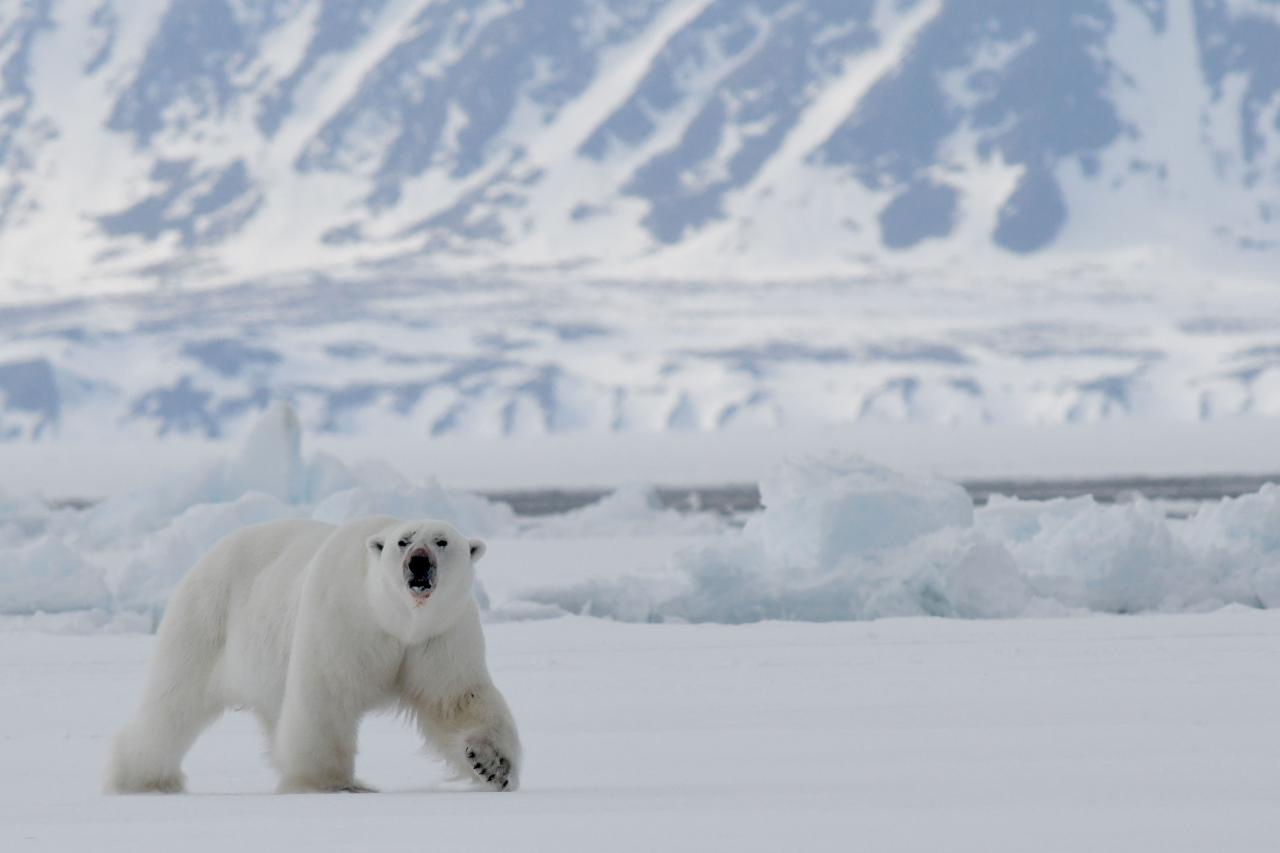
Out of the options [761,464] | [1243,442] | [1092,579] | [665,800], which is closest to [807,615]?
[1092,579]

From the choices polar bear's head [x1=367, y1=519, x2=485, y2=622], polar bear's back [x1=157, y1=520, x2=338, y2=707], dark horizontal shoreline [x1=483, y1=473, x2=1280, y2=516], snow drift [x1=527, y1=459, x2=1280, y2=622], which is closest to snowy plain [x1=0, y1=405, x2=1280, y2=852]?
snow drift [x1=527, y1=459, x2=1280, y2=622]

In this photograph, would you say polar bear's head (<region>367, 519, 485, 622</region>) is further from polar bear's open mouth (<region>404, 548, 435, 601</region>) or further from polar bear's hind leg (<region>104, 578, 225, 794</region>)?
polar bear's hind leg (<region>104, 578, 225, 794</region>)

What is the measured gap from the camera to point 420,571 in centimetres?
532

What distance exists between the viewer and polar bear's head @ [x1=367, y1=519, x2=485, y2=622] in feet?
17.5

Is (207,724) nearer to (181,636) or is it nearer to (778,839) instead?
(181,636)

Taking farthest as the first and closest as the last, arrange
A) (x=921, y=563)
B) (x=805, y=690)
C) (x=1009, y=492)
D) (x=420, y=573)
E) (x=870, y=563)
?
(x=1009, y=492) → (x=870, y=563) → (x=921, y=563) → (x=805, y=690) → (x=420, y=573)

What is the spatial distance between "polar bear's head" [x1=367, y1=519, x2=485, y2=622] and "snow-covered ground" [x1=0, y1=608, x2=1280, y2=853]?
20.9 inches

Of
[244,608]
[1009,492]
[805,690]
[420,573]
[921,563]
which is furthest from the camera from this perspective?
[1009,492]

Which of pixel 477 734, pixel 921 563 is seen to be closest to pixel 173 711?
pixel 477 734

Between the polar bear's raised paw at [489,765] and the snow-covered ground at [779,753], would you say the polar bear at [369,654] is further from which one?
the snow-covered ground at [779,753]

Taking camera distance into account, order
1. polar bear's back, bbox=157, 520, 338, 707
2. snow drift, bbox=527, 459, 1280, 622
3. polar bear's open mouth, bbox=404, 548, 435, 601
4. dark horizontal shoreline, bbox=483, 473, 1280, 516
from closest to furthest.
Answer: polar bear's open mouth, bbox=404, 548, 435, 601
polar bear's back, bbox=157, 520, 338, 707
snow drift, bbox=527, 459, 1280, 622
dark horizontal shoreline, bbox=483, 473, 1280, 516

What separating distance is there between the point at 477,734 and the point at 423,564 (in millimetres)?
477

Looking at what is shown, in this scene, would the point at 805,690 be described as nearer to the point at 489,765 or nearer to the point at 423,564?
the point at 489,765

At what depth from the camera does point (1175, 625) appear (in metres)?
12.0
